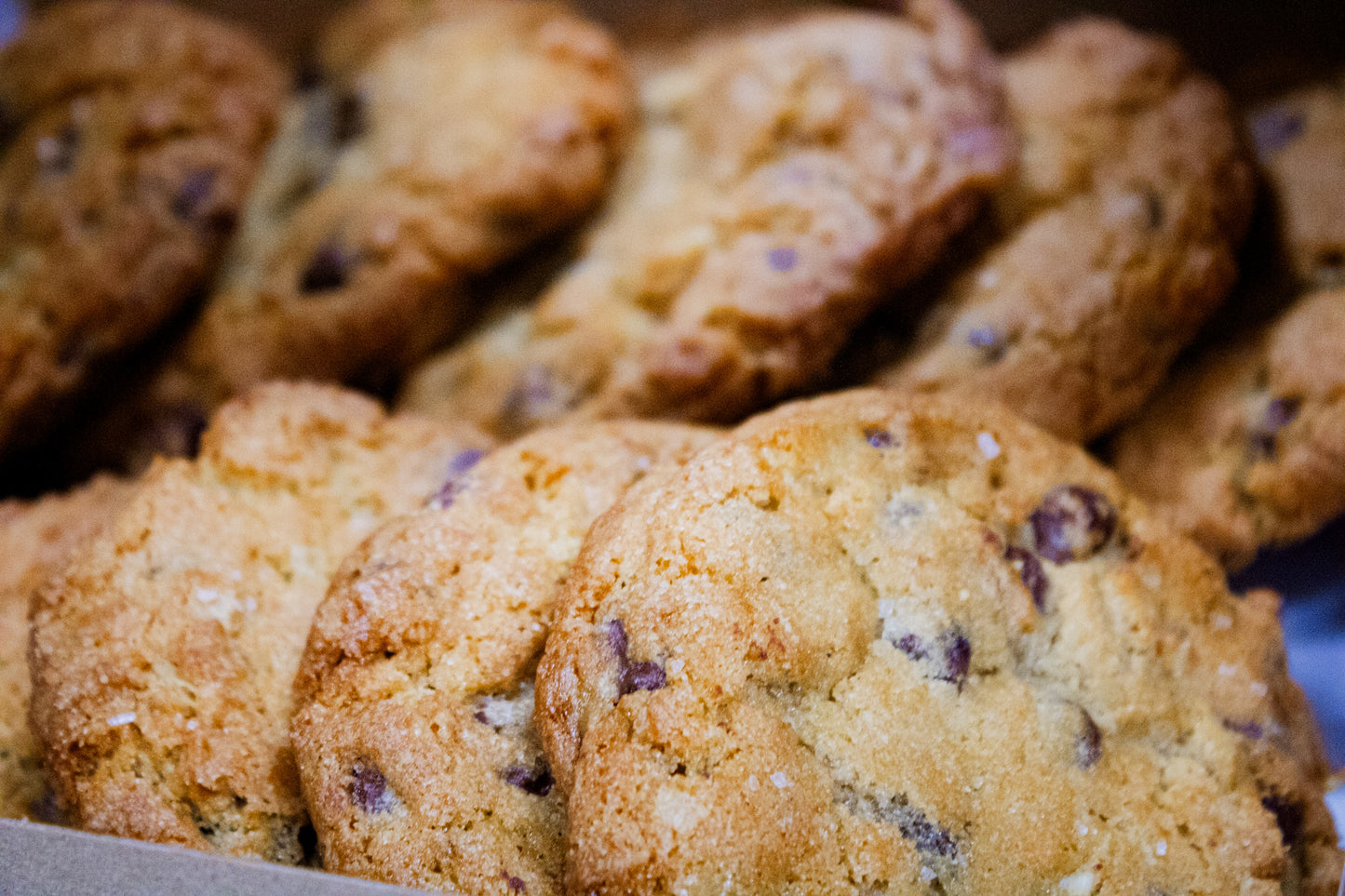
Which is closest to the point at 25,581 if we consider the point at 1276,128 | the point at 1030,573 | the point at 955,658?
the point at 955,658

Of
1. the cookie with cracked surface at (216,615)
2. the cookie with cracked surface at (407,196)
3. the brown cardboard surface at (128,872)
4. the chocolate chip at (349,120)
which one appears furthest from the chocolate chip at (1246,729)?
the chocolate chip at (349,120)

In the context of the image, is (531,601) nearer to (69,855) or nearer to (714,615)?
(714,615)

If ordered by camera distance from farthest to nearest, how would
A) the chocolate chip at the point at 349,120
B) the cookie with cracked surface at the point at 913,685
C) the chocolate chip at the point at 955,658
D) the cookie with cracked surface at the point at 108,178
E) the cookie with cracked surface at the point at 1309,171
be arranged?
the chocolate chip at the point at 349,120
the cookie with cracked surface at the point at 108,178
the cookie with cracked surface at the point at 1309,171
the chocolate chip at the point at 955,658
the cookie with cracked surface at the point at 913,685

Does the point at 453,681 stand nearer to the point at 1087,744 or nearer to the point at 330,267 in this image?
the point at 1087,744

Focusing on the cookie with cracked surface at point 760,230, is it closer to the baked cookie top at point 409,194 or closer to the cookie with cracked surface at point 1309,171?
the baked cookie top at point 409,194

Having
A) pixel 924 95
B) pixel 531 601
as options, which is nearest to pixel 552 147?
pixel 924 95

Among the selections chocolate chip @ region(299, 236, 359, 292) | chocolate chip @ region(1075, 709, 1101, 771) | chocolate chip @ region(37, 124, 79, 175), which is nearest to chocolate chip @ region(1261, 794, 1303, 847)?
chocolate chip @ region(1075, 709, 1101, 771)

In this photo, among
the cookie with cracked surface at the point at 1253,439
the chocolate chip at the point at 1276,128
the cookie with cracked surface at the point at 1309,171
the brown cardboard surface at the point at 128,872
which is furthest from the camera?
the chocolate chip at the point at 1276,128

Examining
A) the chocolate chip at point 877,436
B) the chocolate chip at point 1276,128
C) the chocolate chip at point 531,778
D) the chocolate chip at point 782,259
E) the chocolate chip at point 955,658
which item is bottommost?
the chocolate chip at point 531,778
